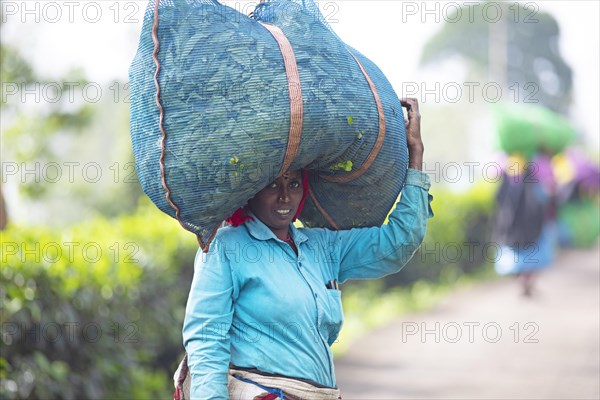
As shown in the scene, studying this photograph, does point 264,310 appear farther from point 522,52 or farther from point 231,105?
point 522,52

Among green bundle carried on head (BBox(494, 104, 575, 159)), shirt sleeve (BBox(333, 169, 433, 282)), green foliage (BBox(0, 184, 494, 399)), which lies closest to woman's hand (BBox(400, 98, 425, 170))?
shirt sleeve (BBox(333, 169, 433, 282))

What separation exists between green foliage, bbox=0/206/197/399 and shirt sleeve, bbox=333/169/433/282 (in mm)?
2434

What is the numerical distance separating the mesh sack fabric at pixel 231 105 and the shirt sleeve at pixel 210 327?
11 cm

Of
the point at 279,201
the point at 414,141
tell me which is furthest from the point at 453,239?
the point at 279,201

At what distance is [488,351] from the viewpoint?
9.47 metres

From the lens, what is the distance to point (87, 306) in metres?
5.77

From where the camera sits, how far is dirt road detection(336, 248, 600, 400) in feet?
25.8

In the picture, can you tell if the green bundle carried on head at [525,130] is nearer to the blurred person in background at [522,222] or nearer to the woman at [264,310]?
the blurred person in background at [522,222]

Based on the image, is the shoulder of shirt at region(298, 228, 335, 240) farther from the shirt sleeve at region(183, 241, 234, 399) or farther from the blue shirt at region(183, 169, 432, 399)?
the shirt sleeve at region(183, 241, 234, 399)

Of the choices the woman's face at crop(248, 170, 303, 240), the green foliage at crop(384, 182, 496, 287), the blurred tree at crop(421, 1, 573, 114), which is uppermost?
the woman's face at crop(248, 170, 303, 240)

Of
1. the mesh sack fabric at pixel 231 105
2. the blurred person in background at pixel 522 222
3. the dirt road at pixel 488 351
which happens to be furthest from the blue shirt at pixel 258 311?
the blurred person in background at pixel 522 222

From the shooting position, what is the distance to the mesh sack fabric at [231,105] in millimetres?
2768

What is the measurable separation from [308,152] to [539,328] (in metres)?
8.25

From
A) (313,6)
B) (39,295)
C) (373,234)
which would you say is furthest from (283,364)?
(39,295)
